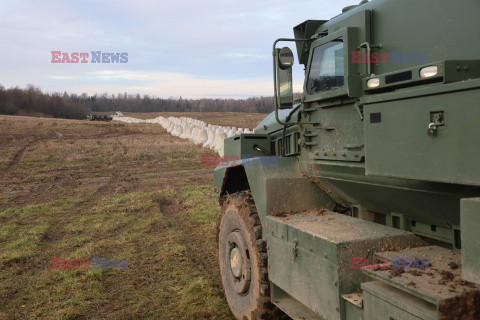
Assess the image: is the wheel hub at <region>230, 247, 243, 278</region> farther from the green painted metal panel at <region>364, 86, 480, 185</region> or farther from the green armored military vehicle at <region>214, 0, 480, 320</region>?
the green painted metal panel at <region>364, 86, 480, 185</region>

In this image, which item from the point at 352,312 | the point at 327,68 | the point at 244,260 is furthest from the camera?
the point at 244,260

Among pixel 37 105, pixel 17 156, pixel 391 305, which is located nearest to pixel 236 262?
pixel 391 305

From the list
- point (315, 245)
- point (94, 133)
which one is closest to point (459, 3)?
point (315, 245)

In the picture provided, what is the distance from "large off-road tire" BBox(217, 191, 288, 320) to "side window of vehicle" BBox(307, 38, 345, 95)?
50.3 inches

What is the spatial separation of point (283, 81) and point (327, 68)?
450mm

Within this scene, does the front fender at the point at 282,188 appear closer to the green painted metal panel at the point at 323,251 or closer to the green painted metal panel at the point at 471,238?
the green painted metal panel at the point at 323,251

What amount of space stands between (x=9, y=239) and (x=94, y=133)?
22087mm

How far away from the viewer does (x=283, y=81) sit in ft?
12.8

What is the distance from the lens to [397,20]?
122 inches

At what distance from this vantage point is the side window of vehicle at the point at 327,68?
3.43 meters

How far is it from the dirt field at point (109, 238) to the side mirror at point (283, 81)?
2.40 metres

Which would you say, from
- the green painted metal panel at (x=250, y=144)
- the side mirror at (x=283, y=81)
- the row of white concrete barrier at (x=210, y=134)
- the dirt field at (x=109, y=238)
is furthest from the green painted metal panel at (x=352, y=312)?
the row of white concrete barrier at (x=210, y=134)

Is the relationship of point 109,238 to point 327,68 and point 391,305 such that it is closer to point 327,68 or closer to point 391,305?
point 327,68

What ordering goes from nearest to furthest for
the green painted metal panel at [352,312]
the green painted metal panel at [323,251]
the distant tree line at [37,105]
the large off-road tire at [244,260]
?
the green painted metal panel at [352,312] < the green painted metal panel at [323,251] < the large off-road tire at [244,260] < the distant tree line at [37,105]
